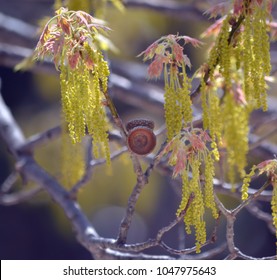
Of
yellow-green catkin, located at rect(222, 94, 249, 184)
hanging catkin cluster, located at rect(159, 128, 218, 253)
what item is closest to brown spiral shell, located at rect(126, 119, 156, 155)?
hanging catkin cluster, located at rect(159, 128, 218, 253)

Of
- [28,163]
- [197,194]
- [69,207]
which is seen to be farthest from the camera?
[28,163]

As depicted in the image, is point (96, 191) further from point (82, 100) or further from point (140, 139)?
point (82, 100)

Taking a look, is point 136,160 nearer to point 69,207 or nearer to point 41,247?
point 69,207

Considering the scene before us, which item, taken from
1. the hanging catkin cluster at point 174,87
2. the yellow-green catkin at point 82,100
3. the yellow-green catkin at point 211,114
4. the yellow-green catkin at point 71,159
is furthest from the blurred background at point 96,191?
the yellow-green catkin at point 82,100

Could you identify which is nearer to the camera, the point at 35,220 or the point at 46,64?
the point at 46,64

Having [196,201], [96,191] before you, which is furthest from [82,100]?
[96,191]

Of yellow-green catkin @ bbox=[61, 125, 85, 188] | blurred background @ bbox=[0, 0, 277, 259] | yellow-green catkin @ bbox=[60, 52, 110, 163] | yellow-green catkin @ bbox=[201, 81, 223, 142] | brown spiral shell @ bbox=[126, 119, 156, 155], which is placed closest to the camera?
yellow-green catkin @ bbox=[60, 52, 110, 163]

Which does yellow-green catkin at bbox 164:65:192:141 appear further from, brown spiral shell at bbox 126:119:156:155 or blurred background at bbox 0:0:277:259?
blurred background at bbox 0:0:277:259
